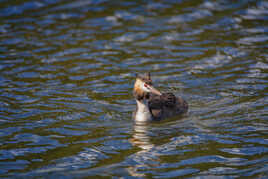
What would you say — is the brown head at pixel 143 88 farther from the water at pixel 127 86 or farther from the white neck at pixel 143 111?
the water at pixel 127 86

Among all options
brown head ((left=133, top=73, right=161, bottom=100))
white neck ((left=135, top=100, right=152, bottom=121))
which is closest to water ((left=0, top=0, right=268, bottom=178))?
white neck ((left=135, top=100, right=152, bottom=121))

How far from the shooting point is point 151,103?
34.2 ft

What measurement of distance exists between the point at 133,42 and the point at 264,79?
5.49m

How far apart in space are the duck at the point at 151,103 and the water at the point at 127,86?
291 millimetres

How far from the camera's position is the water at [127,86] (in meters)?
7.90

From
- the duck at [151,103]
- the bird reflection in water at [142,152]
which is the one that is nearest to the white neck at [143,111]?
the duck at [151,103]

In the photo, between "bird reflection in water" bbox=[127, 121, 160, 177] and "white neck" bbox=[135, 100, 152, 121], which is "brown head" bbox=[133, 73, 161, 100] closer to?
"white neck" bbox=[135, 100, 152, 121]

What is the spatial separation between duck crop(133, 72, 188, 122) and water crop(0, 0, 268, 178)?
0.95ft

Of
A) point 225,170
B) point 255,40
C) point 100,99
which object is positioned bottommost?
point 225,170

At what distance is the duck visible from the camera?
32.2 feet

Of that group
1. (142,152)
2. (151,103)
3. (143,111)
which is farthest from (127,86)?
(142,152)

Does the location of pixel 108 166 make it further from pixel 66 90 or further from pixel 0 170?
pixel 66 90

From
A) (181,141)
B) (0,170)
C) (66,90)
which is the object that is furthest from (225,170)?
(66,90)

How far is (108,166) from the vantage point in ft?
Answer: 25.2
